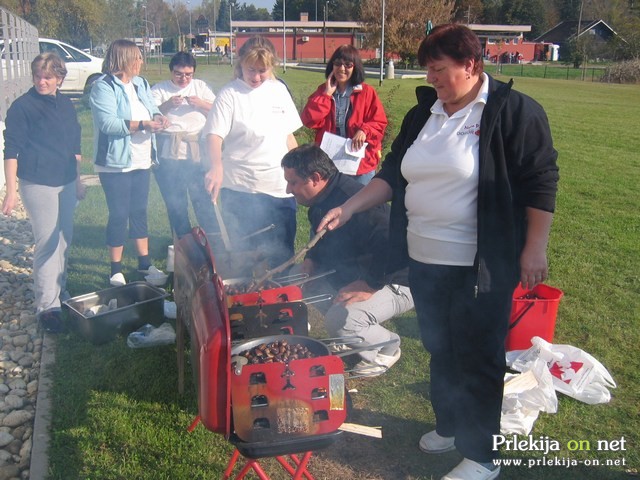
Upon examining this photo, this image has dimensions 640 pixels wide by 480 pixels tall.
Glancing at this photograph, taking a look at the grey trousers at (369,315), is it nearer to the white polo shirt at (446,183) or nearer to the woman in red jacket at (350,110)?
the white polo shirt at (446,183)

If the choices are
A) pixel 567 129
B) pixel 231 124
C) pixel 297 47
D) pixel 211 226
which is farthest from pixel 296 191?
pixel 297 47

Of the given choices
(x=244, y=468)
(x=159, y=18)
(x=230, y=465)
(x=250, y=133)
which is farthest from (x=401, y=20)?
(x=244, y=468)

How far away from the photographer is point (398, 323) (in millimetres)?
4527

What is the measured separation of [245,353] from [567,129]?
47.3ft

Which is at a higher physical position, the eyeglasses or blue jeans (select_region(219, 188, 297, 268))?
the eyeglasses

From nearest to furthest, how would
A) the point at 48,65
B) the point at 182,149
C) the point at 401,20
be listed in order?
the point at 48,65 → the point at 182,149 → the point at 401,20

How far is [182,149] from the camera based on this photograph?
5.27 metres

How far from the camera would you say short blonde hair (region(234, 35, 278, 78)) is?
4172 millimetres

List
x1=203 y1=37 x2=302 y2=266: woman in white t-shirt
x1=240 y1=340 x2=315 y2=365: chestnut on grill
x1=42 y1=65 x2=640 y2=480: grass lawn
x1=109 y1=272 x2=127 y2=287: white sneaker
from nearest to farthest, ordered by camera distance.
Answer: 1. x1=240 y1=340 x2=315 y2=365: chestnut on grill
2. x1=42 y1=65 x2=640 y2=480: grass lawn
3. x1=203 y1=37 x2=302 y2=266: woman in white t-shirt
4. x1=109 y1=272 x2=127 y2=287: white sneaker

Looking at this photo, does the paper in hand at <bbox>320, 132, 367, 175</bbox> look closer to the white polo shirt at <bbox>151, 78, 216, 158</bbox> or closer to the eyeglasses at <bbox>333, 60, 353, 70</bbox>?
the eyeglasses at <bbox>333, 60, 353, 70</bbox>

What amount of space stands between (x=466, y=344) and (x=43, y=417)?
2.32 m

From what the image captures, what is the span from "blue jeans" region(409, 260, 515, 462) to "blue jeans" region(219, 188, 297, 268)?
5.68ft

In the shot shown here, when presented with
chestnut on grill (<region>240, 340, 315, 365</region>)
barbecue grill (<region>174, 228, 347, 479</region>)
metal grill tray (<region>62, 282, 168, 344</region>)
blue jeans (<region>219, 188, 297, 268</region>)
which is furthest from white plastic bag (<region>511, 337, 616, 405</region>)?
metal grill tray (<region>62, 282, 168, 344</region>)

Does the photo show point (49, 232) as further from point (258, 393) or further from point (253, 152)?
point (258, 393)
